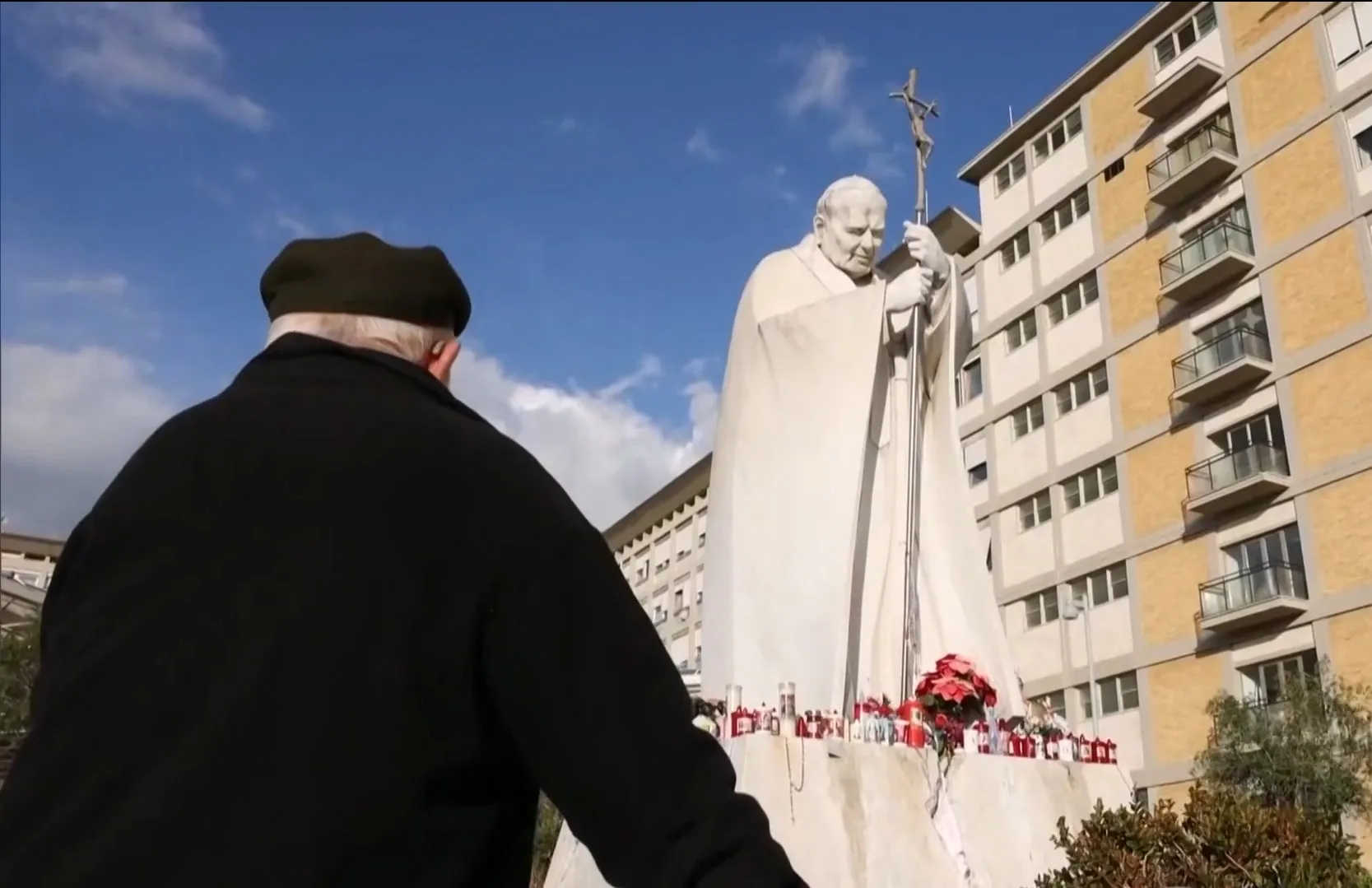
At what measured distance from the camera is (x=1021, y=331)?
1689 inches

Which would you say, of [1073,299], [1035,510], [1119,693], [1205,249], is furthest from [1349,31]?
[1119,693]

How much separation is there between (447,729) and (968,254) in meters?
46.7

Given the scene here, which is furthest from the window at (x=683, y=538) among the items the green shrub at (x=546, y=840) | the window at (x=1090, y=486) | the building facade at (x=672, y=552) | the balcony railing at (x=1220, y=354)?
the green shrub at (x=546, y=840)

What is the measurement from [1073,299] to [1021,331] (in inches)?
98.2

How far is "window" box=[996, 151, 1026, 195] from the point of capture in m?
44.6

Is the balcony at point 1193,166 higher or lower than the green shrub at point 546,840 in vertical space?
higher

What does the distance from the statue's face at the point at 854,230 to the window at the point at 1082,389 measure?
2817cm

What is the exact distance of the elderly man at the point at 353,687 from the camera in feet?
5.19

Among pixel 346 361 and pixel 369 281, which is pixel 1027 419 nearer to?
pixel 369 281

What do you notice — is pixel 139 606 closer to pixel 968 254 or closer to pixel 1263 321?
pixel 1263 321

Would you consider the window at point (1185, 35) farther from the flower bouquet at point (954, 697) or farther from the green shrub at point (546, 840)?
the flower bouquet at point (954, 697)

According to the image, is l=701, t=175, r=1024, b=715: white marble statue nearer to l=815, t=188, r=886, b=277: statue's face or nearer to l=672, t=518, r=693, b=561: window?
l=815, t=188, r=886, b=277: statue's face

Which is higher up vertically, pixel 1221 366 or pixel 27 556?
pixel 27 556

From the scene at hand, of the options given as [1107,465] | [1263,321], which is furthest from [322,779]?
[1107,465]
